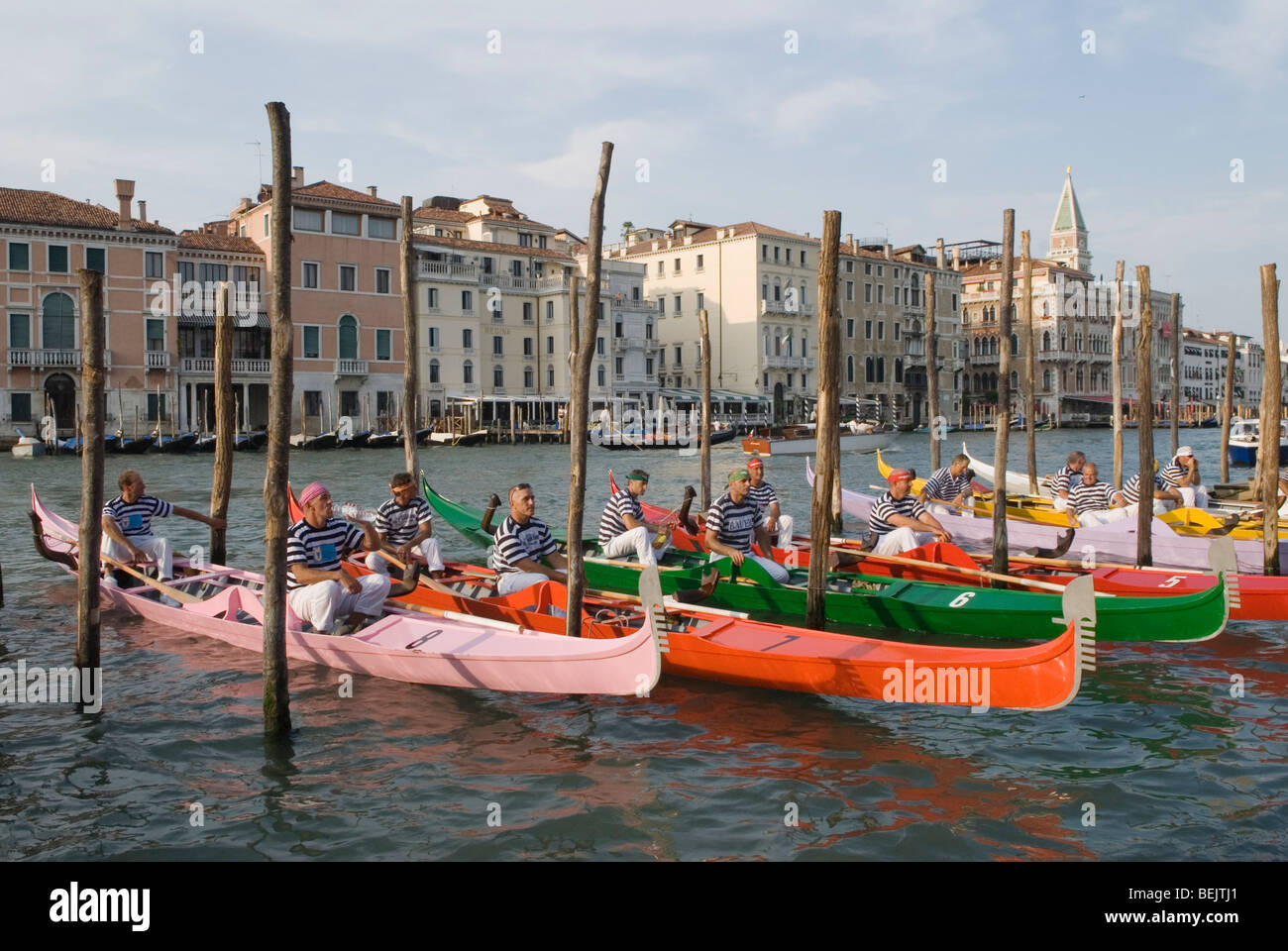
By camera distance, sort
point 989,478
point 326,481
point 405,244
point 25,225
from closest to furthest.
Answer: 1. point 405,244
2. point 989,478
3. point 326,481
4. point 25,225

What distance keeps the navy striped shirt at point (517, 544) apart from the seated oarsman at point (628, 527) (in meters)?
1.45

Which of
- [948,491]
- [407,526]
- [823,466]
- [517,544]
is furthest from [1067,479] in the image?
[407,526]

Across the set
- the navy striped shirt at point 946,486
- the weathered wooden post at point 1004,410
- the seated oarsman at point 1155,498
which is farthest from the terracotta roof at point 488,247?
the seated oarsman at point 1155,498

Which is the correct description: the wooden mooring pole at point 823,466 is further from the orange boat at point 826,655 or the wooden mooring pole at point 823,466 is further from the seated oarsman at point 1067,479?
the seated oarsman at point 1067,479

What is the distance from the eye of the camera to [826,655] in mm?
6871

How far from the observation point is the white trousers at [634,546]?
33.0 ft

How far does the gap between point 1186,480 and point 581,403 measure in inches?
390

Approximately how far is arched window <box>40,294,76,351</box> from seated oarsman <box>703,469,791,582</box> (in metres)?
32.9

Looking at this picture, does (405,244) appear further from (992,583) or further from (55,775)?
(55,775)

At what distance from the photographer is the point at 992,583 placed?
395 inches

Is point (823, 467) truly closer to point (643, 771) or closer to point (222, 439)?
point (643, 771)

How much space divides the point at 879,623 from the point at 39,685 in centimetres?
627
